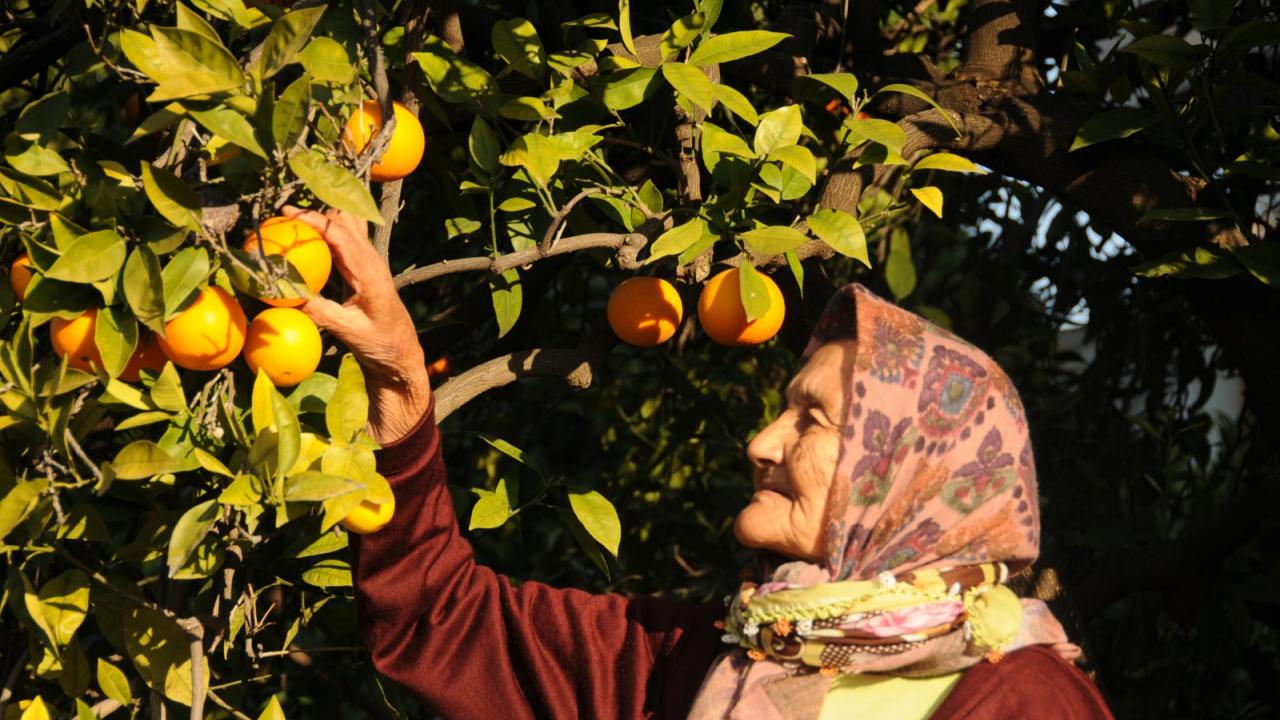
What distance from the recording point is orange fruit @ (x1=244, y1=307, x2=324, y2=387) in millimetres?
1257

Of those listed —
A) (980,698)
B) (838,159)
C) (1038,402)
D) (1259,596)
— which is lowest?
(1038,402)

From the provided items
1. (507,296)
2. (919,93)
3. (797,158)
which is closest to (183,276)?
(507,296)

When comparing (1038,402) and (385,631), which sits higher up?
(385,631)

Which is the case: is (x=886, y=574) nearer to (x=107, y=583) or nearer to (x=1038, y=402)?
(x=107, y=583)

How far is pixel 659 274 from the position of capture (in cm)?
177

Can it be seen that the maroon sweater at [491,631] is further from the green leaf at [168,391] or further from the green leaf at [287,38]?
the green leaf at [287,38]

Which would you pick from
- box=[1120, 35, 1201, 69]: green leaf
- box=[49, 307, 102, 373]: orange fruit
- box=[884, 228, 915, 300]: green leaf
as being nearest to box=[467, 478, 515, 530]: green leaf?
box=[49, 307, 102, 373]: orange fruit

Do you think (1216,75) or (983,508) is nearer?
(983,508)

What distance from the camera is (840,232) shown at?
1.53 m

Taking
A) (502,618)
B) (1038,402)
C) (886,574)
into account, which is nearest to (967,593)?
(886,574)

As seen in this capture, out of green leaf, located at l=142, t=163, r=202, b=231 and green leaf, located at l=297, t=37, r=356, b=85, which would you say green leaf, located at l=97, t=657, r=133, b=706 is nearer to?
green leaf, located at l=142, t=163, r=202, b=231

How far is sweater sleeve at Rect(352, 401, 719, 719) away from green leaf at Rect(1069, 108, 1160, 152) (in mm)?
842

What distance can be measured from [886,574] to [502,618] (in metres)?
0.48

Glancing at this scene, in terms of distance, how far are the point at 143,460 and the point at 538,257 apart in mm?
517
